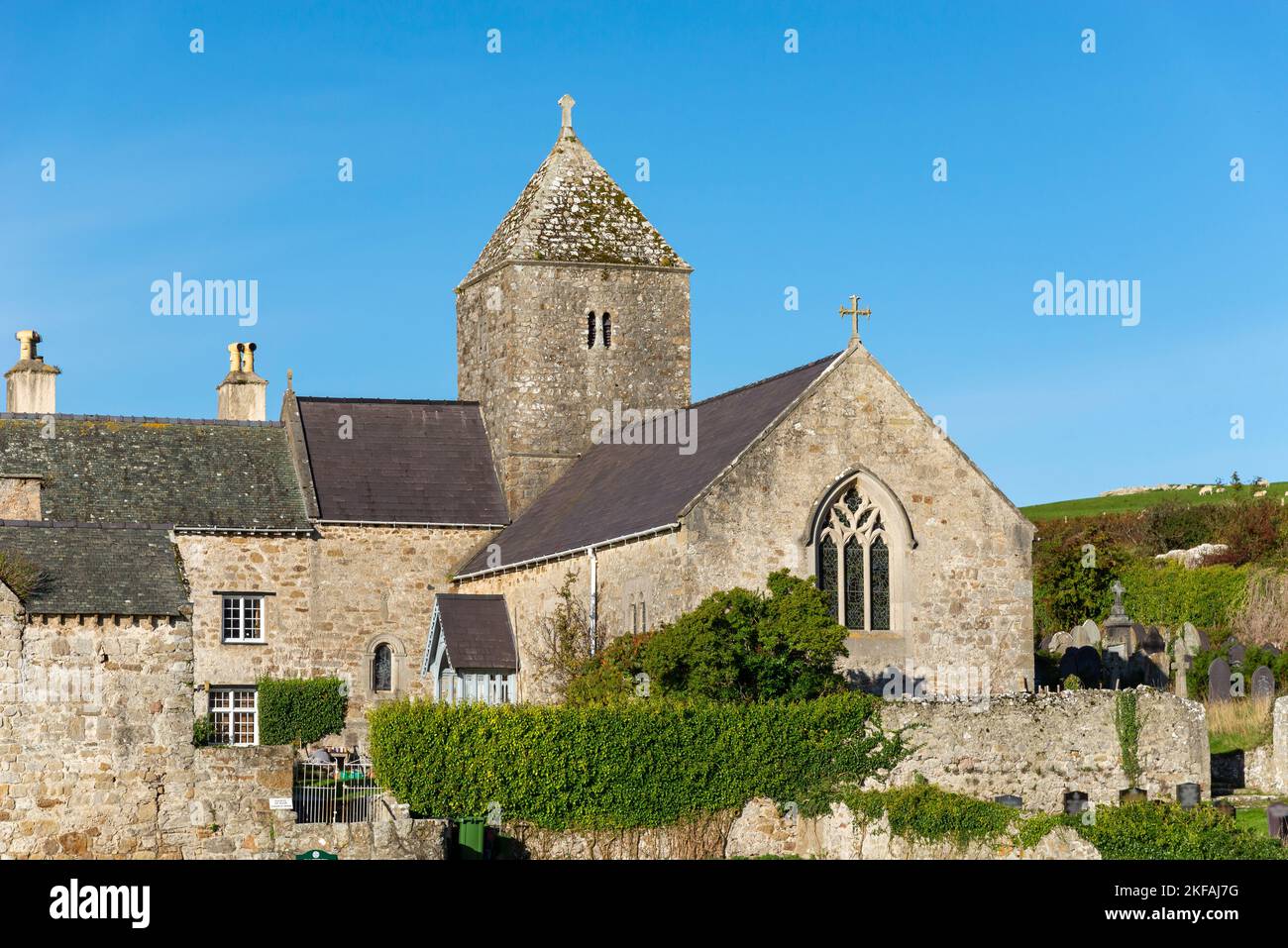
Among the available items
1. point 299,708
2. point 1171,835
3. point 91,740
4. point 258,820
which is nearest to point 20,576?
point 91,740

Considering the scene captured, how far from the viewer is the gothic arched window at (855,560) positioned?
37.2 meters

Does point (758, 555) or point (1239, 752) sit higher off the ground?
point (758, 555)

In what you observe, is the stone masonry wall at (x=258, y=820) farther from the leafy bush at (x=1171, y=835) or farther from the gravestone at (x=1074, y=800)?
the gravestone at (x=1074, y=800)

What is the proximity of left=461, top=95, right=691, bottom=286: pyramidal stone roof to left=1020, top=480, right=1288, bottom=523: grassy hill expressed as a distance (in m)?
40.8

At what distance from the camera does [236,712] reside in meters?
44.8

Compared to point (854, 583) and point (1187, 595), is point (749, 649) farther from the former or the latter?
point (1187, 595)

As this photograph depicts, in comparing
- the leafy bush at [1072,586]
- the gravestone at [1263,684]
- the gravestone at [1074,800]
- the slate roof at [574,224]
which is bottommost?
the gravestone at [1074,800]

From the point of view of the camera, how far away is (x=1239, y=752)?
124 ft

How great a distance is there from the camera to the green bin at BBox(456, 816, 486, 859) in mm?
29547

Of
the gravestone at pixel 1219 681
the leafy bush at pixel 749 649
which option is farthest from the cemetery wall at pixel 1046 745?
the gravestone at pixel 1219 681

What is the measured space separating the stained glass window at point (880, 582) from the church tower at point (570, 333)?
12.1m
